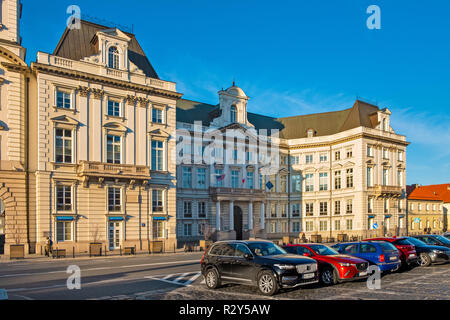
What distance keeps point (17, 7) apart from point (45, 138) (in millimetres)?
11774

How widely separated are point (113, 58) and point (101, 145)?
868 cm

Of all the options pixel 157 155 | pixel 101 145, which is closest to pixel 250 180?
pixel 157 155

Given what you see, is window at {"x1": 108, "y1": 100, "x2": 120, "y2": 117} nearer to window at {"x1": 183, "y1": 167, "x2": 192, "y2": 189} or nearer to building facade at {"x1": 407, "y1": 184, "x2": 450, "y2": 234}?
window at {"x1": 183, "y1": 167, "x2": 192, "y2": 189}

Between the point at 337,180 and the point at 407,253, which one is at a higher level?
the point at 337,180

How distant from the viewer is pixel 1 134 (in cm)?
3472

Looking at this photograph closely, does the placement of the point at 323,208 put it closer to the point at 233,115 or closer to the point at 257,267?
the point at 233,115

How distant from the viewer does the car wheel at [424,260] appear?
22417 millimetres

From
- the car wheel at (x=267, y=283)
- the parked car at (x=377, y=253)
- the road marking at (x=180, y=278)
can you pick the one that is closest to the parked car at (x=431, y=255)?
the parked car at (x=377, y=253)

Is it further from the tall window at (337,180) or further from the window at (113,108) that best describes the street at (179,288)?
the tall window at (337,180)

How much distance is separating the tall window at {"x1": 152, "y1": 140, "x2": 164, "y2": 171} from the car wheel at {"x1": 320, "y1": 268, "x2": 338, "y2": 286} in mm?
28629

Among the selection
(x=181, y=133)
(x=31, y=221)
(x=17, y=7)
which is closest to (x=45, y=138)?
(x=31, y=221)

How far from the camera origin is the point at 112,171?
3838cm

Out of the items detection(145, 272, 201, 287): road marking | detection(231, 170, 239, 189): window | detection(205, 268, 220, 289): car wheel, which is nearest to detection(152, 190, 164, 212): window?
detection(231, 170, 239, 189): window

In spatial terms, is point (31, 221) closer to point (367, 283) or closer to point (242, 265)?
point (242, 265)
